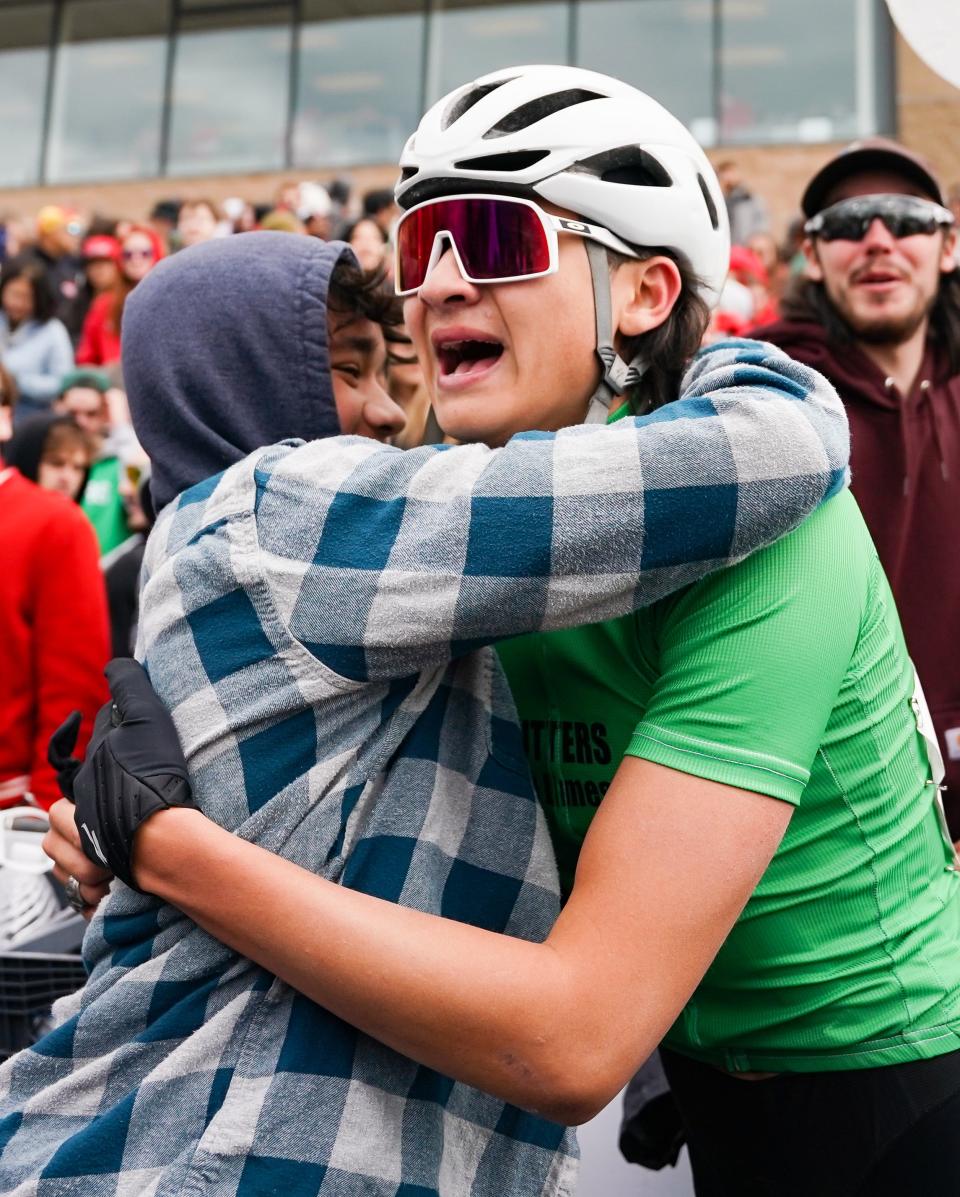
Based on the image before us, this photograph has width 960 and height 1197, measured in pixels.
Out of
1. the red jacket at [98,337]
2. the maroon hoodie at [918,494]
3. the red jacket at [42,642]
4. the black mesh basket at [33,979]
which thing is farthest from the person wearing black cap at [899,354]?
the red jacket at [98,337]

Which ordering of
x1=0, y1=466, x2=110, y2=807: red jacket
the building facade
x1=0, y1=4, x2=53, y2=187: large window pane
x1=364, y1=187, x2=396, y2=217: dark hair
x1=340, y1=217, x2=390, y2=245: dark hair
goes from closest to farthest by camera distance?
x1=0, y1=466, x2=110, y2=807: red jacket, x1=340, y1=217, x2=390, y2=245: dark hair, x1=364, y1=187, x2=396, y2=217: dark hair, the building facade, x1=0, y1=4, x2=53, y2=187: large window pane

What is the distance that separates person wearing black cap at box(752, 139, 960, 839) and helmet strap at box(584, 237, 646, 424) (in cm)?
184

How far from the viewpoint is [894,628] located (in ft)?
6.88

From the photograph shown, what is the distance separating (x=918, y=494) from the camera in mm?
4051

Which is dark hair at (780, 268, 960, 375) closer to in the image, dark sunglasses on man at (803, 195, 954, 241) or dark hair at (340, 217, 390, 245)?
dark sunglasses on man at (803, 195, 954, 241)

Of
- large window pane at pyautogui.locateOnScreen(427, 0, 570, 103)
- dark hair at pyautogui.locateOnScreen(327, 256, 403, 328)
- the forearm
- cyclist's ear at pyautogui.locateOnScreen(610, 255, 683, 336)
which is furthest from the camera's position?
large window pane at pyautogui.locateOnScreen(427, 0, 570, 103)

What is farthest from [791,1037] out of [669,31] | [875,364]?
[669,31]

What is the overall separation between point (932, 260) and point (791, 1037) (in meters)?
3.10

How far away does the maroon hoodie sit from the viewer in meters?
3.83

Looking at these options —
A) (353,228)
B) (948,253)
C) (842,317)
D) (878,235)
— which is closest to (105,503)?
(353,228)

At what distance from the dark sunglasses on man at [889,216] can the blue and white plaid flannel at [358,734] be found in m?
2.74

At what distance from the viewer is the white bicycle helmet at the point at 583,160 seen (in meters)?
2.25

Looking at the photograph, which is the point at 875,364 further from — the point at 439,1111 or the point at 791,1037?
the point at 439,1111

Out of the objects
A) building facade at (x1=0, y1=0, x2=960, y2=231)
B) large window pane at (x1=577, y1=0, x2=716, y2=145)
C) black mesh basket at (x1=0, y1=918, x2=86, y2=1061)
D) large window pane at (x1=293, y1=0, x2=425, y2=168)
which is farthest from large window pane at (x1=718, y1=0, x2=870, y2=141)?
black mesh basket at (x1=0, y1=918, x2=86, y2=1061)
